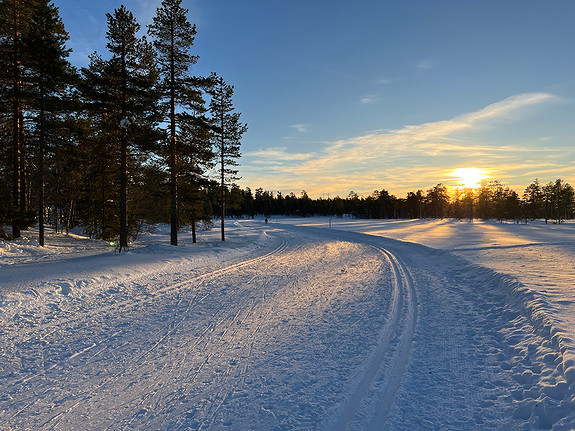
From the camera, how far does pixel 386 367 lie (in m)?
4.45

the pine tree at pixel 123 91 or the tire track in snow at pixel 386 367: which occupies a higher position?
the pine tree at pixel 123 91

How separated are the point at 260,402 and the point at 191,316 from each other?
144 inches

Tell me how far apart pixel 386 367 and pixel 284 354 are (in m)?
1.69

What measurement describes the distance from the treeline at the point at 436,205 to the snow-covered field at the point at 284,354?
9055cm

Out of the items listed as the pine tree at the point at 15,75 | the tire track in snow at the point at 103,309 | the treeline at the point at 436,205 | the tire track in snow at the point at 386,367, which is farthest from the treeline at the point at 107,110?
the treeline at the point at 436,205

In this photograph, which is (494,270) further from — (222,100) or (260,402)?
(222,100)

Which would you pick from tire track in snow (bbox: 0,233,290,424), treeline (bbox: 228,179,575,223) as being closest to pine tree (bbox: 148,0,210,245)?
tire track in snow (bbox: 0,233,290,424)

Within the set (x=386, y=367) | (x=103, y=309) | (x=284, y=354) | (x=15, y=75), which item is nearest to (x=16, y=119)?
(x=15, y=75)

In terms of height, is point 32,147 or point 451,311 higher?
point 32,147

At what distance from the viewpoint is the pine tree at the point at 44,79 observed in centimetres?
1742

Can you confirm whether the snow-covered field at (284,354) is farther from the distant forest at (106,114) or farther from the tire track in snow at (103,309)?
the distant forest at (106,114)

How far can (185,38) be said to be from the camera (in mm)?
18969

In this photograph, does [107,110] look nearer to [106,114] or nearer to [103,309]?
[106,114]

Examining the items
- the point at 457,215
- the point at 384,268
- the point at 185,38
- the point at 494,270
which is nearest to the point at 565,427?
the point at 494,270
